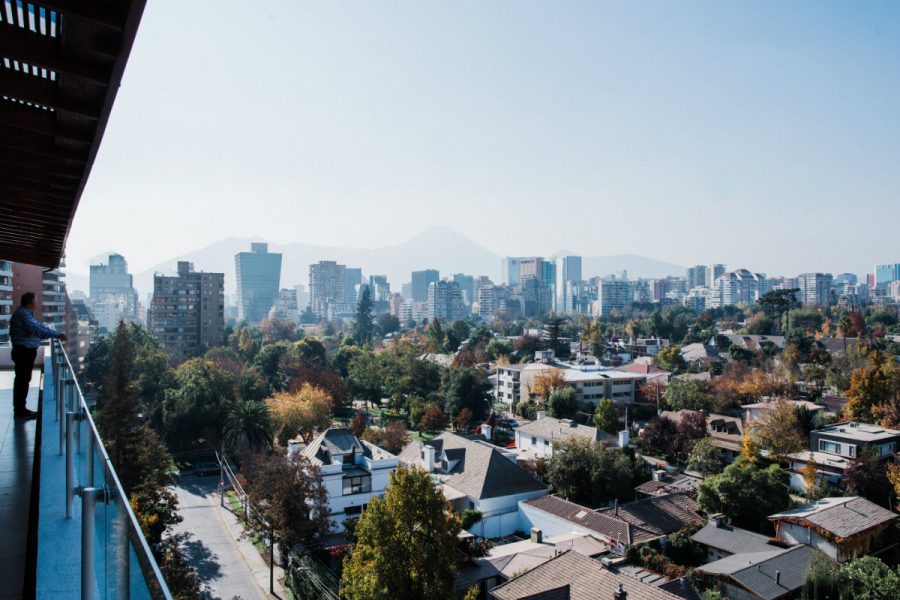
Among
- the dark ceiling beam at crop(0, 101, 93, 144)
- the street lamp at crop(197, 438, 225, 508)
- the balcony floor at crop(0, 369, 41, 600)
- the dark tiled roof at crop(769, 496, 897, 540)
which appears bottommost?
the street lamp at crop(197, 438, 225, 508)

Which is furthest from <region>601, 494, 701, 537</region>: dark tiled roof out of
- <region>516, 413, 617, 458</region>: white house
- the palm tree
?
the palm tree

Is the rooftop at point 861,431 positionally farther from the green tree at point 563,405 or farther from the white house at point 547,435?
the green tree at point 563,405

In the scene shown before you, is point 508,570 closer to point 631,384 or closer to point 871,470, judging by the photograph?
point 871,470

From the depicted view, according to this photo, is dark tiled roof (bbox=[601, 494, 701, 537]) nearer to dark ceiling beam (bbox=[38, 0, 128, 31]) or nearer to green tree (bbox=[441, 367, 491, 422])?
green tree (bbox=[441, 367, 491, 422])

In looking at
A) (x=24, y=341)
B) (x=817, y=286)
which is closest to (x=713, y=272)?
(x=817, y=286)

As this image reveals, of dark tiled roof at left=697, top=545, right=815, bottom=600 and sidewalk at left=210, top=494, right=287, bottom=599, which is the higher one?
dark tiled roof at left=697, top=545, right=815, bottom=600

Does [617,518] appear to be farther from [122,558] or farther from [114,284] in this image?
[114,284]
